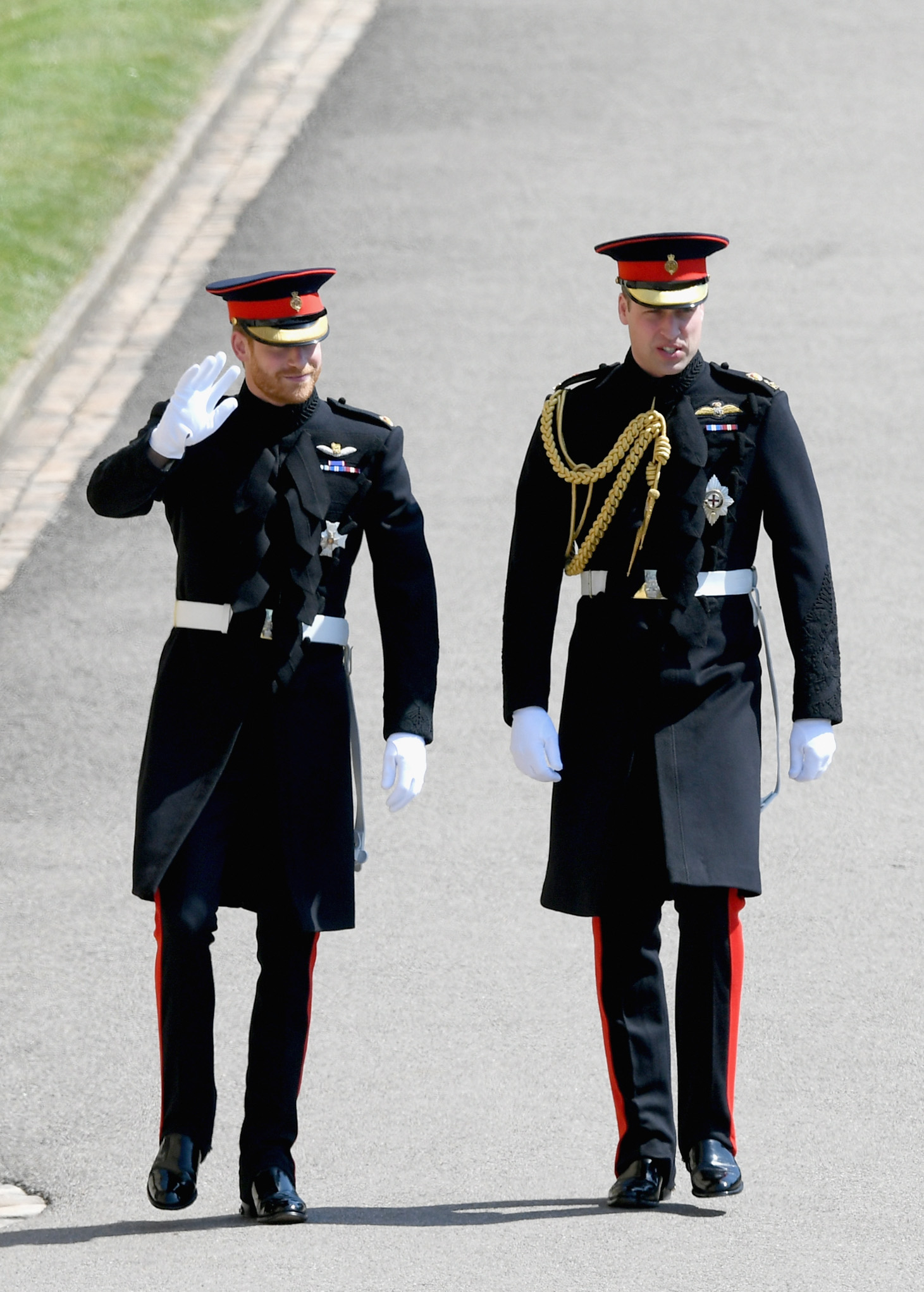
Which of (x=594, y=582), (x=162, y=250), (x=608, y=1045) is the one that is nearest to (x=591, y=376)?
(x=594, y=582)

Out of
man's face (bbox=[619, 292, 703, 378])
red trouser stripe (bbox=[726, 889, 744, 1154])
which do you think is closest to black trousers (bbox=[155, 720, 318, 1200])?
red trouser stripe (bbox=[726, 889, 744, 1154])

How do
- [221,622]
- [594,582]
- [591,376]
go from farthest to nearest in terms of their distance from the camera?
[591,376], [594,582], [221,622]

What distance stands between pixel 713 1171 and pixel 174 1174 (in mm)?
1167

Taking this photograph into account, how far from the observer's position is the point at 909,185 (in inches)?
495

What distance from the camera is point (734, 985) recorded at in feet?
18.3

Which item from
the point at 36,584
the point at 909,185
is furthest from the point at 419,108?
the point at 36,584

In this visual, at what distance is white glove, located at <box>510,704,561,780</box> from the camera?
5.54 metres

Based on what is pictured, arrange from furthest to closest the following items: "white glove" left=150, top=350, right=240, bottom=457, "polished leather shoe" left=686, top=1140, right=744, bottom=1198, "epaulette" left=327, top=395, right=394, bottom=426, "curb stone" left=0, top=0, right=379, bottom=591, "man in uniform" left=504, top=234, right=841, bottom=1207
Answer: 1. "curb stone" left=0, top=0, right=379, bottom=591
2. "epaulette" left=327, top=395, right=394, bottom=426
3. "man in uniform" left=504, top=234, right=841, bottom=1207
4. "polished leather shoe" left=686, top=1140, right=744, bottom=1198
5. "white glove" left=150, top=350, right=240, bottom=457

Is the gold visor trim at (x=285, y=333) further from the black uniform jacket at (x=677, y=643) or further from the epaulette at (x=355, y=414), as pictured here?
the black uniform jacket at (x=677, y=643)

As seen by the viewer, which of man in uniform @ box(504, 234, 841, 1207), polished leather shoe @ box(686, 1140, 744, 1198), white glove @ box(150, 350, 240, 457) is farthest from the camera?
man in uniform @ box(504, 234, 841, 1207)

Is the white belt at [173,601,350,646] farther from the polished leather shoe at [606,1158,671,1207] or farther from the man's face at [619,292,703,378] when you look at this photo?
the polished leather shoe at [606,1158,671,1207]

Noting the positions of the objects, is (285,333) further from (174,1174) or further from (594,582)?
(174,1174)

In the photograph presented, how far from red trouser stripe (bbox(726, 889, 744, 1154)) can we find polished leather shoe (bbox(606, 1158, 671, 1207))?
0.59 ft

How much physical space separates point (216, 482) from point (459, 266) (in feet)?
20.9
